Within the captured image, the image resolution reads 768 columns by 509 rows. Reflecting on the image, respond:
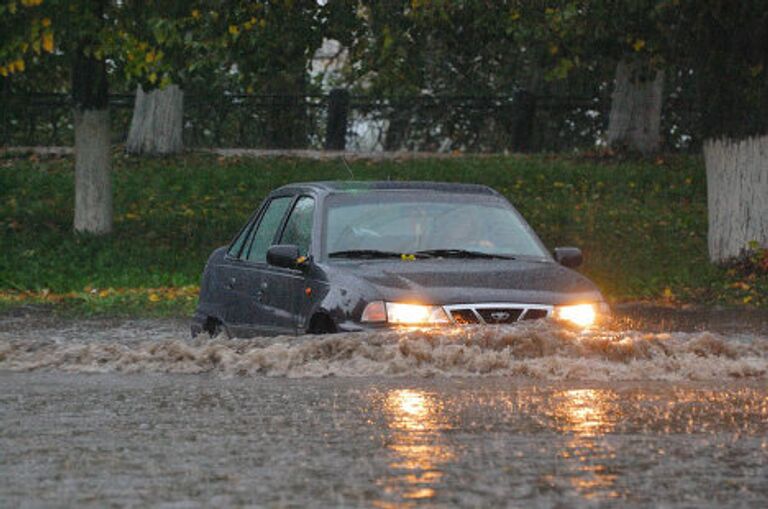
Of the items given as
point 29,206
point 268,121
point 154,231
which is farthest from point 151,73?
point 268,121

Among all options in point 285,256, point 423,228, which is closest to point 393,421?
point 285,256

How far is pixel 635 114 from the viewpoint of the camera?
37.5 meters

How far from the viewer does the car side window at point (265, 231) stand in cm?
1441

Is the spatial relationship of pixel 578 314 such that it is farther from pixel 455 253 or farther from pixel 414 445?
pixel 414 445

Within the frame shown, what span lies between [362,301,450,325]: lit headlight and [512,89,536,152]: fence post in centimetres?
2994

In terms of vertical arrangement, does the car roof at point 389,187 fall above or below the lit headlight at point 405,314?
above

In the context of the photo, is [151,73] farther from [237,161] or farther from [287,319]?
[287,319]

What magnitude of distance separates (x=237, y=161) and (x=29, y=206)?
6.59m

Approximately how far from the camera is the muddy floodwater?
7.59 meters

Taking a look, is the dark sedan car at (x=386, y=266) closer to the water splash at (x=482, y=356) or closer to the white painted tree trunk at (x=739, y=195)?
the water splash at (x=482, y=356)

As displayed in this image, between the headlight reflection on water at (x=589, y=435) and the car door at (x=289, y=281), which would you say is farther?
the car door at (x=289, y=281)

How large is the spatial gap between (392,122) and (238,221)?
12.8m

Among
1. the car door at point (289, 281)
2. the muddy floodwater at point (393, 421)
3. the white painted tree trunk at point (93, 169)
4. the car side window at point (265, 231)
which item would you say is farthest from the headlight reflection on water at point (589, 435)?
the white painted tree trunk at point (93, 169)

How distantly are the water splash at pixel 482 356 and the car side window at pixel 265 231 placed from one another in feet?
5.55
